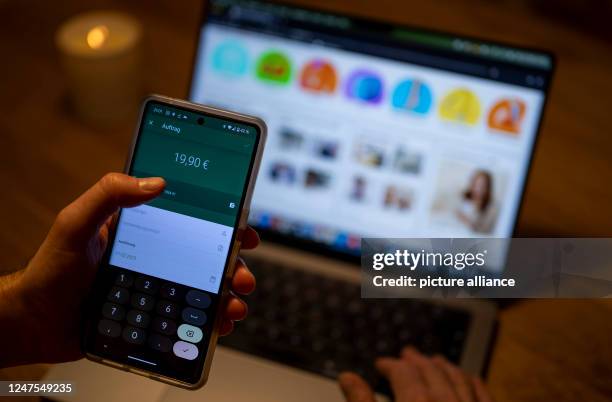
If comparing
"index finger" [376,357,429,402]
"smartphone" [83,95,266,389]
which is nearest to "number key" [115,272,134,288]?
"smartphone" [83,95,266,389]

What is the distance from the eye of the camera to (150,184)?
1.69ft

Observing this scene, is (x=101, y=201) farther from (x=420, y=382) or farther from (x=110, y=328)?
(x=420, y=382)

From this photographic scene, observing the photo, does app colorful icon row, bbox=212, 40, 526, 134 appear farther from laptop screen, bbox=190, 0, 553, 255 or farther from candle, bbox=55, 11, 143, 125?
candle, bbox=55, 11, 143, 125

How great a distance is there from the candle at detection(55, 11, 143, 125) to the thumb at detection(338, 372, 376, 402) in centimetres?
50

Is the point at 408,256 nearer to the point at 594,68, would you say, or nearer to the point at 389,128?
the point at 389,128

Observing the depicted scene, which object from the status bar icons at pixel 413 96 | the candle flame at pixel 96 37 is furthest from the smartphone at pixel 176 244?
the candle flame at pixel 96 37

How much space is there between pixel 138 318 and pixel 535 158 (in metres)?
0.59

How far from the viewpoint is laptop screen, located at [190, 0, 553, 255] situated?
698mm

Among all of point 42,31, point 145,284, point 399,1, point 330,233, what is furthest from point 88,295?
point 399,1

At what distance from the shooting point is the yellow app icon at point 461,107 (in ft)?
2.31

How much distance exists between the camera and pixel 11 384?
2.09ft

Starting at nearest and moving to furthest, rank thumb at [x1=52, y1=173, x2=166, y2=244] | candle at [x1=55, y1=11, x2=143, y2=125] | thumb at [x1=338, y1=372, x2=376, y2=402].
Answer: thumb at [x1=52, y1=173, x2=166, y2=244] < thumb at [x1=338, y1=372, x2=376, y2=402] < candle at [x1=55, y1=11, x2=143, y2=125]

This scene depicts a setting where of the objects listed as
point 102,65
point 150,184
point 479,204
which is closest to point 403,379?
point 479,204

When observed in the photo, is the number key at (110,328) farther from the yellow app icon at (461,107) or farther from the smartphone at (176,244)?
the yellow app icon at (461,107)
